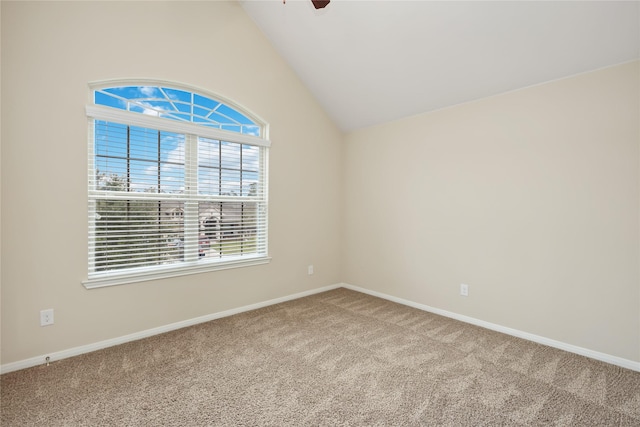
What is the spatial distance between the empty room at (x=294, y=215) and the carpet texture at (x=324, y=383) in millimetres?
19

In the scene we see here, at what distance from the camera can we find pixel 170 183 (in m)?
2.92

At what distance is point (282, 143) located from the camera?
12.2 feet

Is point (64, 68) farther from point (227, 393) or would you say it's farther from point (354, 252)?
point (354, 252)

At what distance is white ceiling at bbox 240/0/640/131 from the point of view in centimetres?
221

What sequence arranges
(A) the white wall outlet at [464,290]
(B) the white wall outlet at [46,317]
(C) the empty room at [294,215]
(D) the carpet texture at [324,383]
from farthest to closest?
(A) the white wall outlet at [464,290] → (B) the white wall outlet at [46,317] → (C) the empty room at [294,215] → (D) the carpet texture at [324,383]

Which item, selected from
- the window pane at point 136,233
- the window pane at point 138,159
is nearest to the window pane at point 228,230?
the window pane at point 136,233

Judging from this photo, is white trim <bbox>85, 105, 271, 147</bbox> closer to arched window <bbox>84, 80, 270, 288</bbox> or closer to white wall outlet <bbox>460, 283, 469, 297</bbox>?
arched window <bbox>84, 80, 270, 288</bbox>

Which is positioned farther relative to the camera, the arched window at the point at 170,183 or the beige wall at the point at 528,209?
the arched window at the point at 170,183

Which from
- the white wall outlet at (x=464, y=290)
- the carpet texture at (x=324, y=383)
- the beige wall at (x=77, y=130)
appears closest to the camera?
the carpet texture at (x=324, y=383)

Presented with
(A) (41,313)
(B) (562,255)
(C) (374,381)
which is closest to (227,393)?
(C) (374,381)

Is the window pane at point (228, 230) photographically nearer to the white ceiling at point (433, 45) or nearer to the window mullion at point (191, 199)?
the window mullion at point (191, 199)

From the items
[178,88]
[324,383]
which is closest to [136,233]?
[178,88]

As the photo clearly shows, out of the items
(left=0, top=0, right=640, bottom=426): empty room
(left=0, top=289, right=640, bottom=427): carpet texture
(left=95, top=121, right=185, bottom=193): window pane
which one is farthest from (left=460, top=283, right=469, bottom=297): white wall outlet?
(left=95, top=121, right=185, bottom=193): window pane

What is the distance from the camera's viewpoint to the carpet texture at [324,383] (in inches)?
67.6
